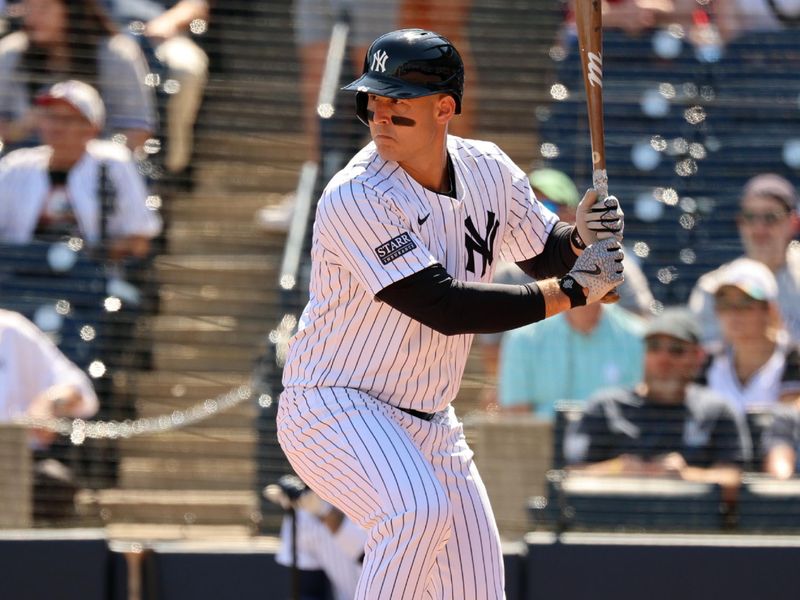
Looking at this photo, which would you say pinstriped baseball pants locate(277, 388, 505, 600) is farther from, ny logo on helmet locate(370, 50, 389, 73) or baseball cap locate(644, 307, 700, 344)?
baseball cap locate(644, 307, 700, 344)

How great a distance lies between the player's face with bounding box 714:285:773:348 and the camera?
5.62m

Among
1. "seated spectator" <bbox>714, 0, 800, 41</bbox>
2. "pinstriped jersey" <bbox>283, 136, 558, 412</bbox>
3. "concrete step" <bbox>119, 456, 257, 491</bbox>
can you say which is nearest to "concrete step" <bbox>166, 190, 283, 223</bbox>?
"concrete step" <bbox>119, 456, 257, 491</bbox>

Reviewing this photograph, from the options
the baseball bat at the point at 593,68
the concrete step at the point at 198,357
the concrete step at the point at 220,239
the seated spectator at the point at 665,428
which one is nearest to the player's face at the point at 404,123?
the baseball bat at the point at 593,68

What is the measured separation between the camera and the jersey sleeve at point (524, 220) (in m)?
3.95

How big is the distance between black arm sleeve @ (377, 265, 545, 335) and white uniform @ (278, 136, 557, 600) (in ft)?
0.12

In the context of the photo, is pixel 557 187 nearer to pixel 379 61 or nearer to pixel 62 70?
pixel 62 70

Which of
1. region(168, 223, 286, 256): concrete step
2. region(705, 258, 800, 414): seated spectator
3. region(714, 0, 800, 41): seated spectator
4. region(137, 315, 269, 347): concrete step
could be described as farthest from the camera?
region(168, 223, 286, 256): concrete step

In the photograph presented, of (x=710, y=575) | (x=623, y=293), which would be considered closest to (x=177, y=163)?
(x=623, y=293)

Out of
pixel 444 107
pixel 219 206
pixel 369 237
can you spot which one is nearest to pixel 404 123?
pixel 444 107

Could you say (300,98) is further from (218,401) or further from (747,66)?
(747,66)

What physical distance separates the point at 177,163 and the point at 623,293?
208cm

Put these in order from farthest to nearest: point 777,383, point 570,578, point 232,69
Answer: point 232,69 < point 777,383 < point 570,578

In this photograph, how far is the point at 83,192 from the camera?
6121 millimetres

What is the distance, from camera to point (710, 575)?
5254 millimetres
